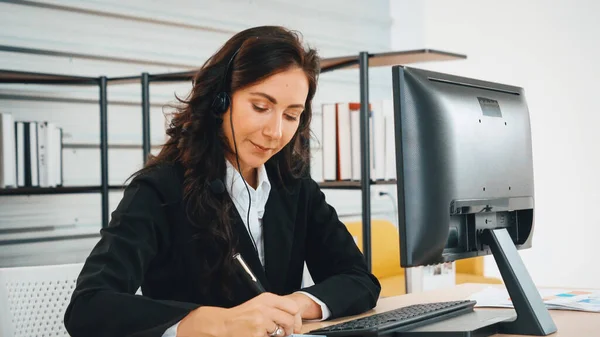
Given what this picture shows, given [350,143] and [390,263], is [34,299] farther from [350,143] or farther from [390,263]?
[390,263]

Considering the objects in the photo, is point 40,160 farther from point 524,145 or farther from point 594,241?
point 594,241

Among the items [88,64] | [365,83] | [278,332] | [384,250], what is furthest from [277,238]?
[384,250]

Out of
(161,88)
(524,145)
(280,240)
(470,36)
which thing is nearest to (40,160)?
(161,88)

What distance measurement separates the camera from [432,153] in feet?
4.36

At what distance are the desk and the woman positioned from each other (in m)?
0.06

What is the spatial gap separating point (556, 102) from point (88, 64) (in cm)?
283

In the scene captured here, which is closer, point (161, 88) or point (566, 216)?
point (161, 88)

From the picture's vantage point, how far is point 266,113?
1.53 m

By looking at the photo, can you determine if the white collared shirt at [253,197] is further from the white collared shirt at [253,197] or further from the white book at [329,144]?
the white book at [329,144]

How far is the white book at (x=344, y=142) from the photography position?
10.6ft

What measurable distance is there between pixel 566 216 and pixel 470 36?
1316mm

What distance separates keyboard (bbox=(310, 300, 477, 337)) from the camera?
1.29 meters

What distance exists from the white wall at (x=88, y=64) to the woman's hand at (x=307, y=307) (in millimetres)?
2140

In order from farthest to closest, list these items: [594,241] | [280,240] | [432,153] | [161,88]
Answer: [594,241], [161,88], [280,240], [432,153]
